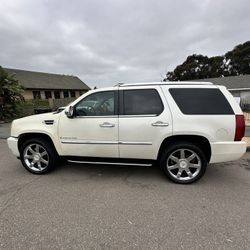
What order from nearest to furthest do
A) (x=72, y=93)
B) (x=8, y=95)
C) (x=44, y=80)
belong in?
1. (x=8, y=95)
2. (x=44, y=80)
3. (x=72, y=93)

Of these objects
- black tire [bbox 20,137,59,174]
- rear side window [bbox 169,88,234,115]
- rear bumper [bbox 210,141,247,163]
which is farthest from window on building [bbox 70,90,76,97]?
rear bumper [bbox 210,141,247,163]

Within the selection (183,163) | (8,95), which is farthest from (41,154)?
(8,95)

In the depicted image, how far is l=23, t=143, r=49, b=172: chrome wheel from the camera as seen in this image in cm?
427

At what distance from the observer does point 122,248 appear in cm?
220

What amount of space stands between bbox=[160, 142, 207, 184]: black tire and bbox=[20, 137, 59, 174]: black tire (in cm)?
229

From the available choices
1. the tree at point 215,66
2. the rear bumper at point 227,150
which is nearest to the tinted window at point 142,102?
the rear bumper at point 227,150

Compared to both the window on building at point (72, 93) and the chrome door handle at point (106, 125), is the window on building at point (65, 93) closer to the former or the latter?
the window on building at point (72, 93)

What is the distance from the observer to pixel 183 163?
3732mm

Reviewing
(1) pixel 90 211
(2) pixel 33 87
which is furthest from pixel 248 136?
(2) pixel 33 87

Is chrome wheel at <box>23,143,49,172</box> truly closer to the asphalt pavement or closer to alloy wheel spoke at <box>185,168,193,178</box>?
the asphalt pavement

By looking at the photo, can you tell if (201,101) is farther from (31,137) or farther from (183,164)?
(31,137)

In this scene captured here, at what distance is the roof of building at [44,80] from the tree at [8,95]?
598 inches

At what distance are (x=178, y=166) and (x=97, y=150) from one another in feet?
5.20

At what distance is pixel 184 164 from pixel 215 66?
52301 mm
